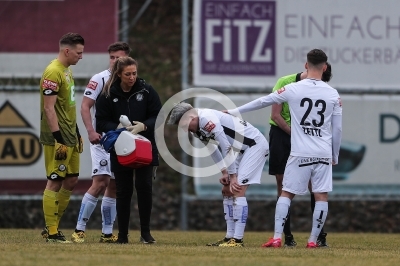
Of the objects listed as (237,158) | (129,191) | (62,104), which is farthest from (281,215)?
(62,104)

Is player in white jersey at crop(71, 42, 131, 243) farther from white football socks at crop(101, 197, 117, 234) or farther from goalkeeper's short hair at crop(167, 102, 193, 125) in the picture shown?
goalkeeper's short hair at crop(167, 102, 193, 125)

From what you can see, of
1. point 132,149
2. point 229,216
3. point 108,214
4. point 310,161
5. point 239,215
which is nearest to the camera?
point 132,149

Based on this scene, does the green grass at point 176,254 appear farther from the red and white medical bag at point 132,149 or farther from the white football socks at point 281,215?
the red and white medical bag at point 132,149

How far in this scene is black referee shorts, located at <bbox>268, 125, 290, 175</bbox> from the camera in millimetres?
11633

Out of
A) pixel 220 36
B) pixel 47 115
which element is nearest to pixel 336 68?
pixel 220 36

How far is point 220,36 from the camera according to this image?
15906mm

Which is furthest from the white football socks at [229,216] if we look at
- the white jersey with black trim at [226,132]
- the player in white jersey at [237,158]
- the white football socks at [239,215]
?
the white jersey with black trim at [226,132]

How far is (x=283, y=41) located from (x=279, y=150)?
4.62 metres

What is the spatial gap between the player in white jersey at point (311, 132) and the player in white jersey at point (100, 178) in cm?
185

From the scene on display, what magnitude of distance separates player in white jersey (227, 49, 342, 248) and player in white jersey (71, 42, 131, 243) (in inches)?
73.0

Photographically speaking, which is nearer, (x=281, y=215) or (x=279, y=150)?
(x=281, y=215)

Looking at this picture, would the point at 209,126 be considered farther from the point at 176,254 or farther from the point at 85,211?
the point at 85,211

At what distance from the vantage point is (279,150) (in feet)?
38.2

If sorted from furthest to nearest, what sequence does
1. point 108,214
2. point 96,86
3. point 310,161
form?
point 96,86
point 108,214
point 310,161
